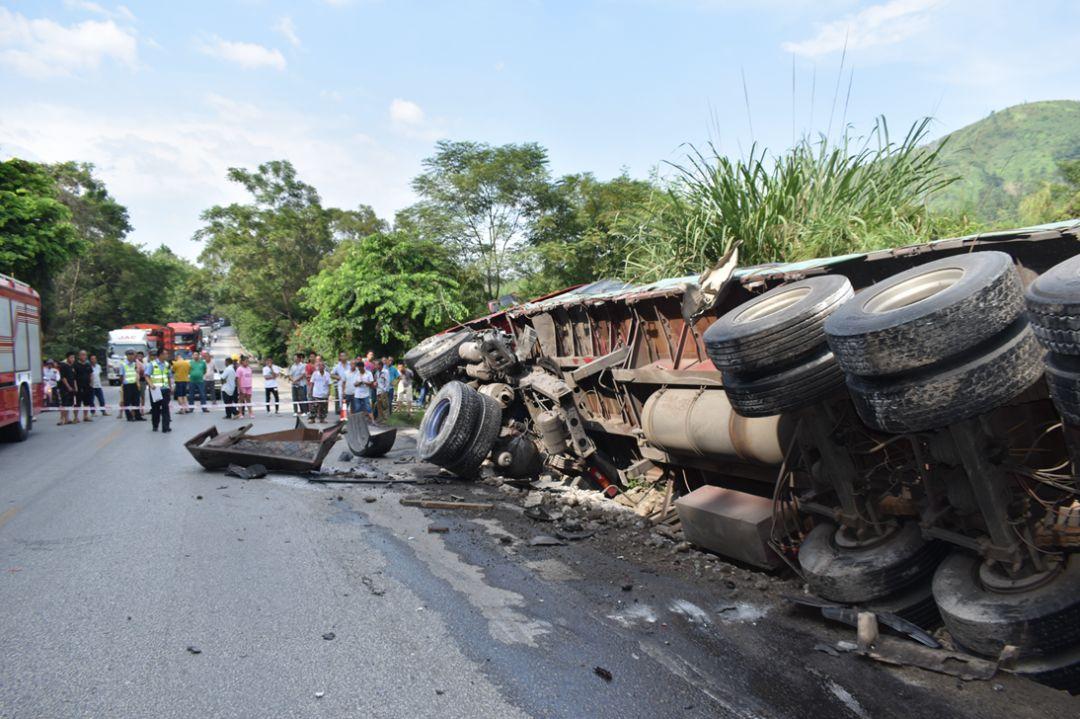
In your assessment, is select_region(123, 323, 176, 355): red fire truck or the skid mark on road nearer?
the skid mark on road

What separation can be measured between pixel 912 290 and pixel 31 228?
95.4ft

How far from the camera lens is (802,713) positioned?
336cm

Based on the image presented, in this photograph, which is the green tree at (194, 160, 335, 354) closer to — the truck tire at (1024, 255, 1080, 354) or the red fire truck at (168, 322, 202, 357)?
the red fire truck at (168, 322, 202, 357)

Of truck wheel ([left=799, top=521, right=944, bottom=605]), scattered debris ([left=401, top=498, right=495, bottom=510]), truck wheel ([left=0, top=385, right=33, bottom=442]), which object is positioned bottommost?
scattered debris ([left=401, top=498, right=495, bottom=510])

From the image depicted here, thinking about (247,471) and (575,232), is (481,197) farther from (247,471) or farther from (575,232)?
(247,471)

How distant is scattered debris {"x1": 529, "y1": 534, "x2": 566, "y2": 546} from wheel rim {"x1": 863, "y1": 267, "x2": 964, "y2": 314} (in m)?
3.43

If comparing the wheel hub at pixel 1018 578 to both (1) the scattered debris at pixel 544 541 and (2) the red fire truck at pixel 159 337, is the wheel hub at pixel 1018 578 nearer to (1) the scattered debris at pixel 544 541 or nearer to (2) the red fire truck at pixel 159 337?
(1) the scattered debris at pixel 544 541

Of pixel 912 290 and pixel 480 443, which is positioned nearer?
pixel 912 290

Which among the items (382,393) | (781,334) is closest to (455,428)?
(781,334)

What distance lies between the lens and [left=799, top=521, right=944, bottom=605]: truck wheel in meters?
4.42

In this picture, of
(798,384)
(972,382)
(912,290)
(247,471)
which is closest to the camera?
(972,382)

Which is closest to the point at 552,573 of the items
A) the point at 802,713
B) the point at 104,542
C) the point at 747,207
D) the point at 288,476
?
the point at 802,713

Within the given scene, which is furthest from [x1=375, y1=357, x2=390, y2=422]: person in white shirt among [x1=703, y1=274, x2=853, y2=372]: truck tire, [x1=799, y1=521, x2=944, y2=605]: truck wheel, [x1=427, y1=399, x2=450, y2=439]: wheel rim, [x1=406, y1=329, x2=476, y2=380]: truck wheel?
[x1=799, y1=521, x2=944, y2=605]: truck wheel

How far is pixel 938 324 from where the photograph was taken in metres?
3.46
